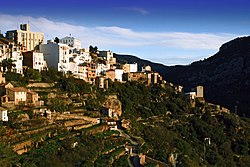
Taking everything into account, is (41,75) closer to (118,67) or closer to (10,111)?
(10,111)

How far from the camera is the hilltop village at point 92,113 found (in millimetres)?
27297

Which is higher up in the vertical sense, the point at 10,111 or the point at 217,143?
the point at 10,111

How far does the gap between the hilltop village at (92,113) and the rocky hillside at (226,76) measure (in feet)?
73.6

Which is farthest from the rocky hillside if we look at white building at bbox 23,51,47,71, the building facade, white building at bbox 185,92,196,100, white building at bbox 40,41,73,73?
white building at bbox 23,51,47,71

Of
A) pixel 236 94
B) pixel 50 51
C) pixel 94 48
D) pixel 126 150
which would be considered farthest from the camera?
pixel 236 94

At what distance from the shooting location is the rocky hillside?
85.6m

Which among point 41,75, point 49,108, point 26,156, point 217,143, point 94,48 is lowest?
point 217,143

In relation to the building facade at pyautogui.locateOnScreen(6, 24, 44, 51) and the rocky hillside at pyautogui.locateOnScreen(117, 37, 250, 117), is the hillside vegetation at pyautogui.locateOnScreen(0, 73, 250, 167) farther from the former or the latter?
the rocky hillside at pyautogui.locateOnScreen(117, 37, 250, 117)

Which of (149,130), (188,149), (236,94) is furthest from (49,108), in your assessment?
(236,94)

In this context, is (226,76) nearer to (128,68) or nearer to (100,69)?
(128,68)

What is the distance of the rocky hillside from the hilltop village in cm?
2243

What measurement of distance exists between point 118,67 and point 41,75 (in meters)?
20.6

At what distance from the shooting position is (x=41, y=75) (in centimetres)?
4091

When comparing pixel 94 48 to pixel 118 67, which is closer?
pixel 118 67
